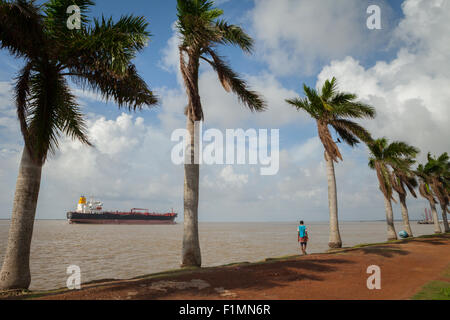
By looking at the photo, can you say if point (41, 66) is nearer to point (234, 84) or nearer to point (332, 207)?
point (234, 84)

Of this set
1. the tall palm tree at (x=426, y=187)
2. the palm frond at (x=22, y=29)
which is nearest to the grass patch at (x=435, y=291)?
the palm frond at (x=22, y=29)

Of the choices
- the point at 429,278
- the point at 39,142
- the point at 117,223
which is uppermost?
the point at 39,142

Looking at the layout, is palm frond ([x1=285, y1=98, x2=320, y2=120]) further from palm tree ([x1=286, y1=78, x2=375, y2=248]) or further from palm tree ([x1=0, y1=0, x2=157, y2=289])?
palm tree ([x1=0, y1=0, x2=157, y2=289])

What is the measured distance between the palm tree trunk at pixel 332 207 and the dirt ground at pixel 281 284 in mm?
5708

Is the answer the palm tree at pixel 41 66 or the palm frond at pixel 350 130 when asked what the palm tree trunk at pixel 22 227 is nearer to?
the palm tree at pixel 41 66

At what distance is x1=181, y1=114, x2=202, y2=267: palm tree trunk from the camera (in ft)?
32.0

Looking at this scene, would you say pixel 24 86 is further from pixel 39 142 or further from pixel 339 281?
pixel 339 281

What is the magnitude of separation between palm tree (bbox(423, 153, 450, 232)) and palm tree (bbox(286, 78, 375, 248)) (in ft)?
62.3

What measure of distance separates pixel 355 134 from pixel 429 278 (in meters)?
12.4

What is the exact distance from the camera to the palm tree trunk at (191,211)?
9742mm

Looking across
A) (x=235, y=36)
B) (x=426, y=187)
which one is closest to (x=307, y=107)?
(x=235, y=36)

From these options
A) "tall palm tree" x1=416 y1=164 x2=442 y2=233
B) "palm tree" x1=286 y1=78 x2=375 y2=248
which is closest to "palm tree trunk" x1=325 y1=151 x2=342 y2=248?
"palm tree" x1=286 y1=78 x2=375 y2=248

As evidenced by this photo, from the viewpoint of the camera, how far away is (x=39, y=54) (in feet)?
24.2
